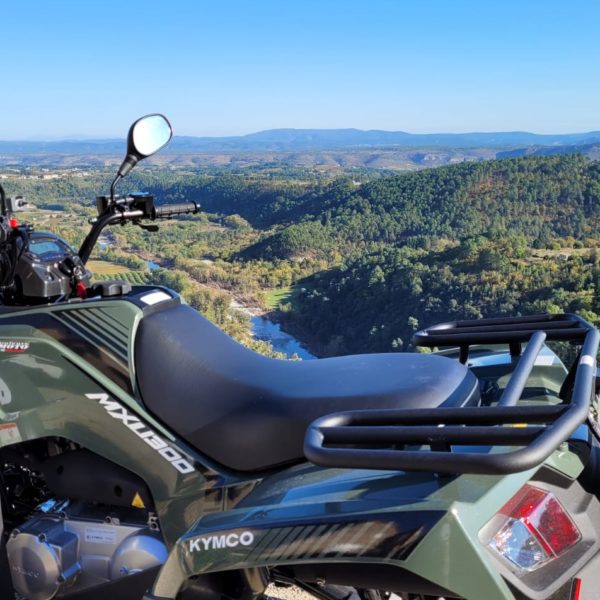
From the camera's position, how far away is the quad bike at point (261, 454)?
1301 millimetres

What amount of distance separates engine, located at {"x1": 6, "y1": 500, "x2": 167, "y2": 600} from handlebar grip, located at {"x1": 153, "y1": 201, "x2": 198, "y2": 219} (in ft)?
3.45

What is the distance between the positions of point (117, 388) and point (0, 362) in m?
0.42

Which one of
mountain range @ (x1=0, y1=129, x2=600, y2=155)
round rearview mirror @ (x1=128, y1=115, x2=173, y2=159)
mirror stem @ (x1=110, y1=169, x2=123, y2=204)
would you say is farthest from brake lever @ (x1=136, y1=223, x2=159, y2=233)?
mountain range @ (x1=0, y1=129, x2=600, y2=155)

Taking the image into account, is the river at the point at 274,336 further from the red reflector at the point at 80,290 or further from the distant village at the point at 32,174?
the red reflector at the point at 80,290

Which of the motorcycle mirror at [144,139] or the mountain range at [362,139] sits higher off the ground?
the mountain range at [362,139]

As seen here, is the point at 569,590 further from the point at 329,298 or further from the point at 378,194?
the point at 378,194

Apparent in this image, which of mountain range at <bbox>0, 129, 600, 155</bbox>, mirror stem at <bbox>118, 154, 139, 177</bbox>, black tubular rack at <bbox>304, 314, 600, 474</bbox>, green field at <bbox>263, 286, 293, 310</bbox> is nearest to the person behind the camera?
black tubular rack at <bbox>304, 314, 600, 474</bbox>

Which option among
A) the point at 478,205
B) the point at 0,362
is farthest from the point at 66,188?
the point at 478,205

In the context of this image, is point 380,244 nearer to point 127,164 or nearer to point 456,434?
point 127,164

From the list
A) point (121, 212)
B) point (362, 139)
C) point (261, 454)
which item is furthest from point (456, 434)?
point (362, 139)

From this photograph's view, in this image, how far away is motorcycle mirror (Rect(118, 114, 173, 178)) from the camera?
2250mm

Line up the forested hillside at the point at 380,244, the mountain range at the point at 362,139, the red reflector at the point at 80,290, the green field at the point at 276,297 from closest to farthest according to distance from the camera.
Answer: the red reflector at the point at 80,290, the forested hillside at the point at 380,244, the green field at the point at 276,297, the mountain range at the point at 362,139

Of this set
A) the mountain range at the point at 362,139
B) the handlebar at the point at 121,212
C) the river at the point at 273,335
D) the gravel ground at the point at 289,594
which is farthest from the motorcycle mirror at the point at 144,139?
the mountain range at the point at 362,139

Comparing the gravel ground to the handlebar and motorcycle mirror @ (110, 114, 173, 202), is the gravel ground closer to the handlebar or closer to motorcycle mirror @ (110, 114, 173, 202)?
the handlebar
